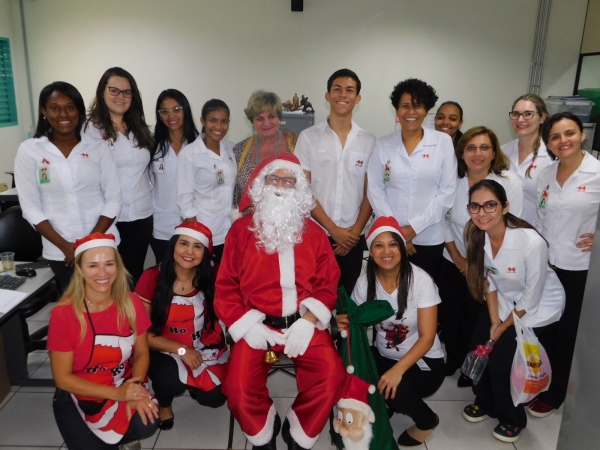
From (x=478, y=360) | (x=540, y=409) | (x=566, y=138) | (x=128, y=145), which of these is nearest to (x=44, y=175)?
(x=128, y=145)

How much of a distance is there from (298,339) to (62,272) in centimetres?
149

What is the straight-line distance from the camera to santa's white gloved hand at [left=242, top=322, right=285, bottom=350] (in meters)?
2.22

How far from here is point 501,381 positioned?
8.08ft

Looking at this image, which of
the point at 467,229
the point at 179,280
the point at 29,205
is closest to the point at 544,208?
the point at 467,229

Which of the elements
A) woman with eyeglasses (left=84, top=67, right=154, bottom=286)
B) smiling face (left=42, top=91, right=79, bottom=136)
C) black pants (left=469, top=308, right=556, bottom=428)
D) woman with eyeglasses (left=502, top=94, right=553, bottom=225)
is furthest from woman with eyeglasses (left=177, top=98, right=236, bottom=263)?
woman with eyeglasses (left=502, top=94, right=553, bottom=225)

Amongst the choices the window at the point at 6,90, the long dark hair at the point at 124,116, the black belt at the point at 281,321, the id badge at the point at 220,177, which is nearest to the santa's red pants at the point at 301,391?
the black belt at the point at 281,321

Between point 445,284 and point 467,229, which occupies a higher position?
point 467,229

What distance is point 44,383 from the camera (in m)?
2.87

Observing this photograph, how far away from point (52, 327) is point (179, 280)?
678 mm

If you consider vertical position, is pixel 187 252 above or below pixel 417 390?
above

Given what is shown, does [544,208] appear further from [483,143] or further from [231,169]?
[231,169]

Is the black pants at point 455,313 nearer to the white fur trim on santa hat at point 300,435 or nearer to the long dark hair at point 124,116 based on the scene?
the white fur trim on santa hat at point 300,435

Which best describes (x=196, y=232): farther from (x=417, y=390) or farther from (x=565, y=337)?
(x=565, y=337)

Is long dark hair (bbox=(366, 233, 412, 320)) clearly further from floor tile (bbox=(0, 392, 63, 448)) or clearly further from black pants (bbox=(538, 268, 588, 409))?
floor tile (bbox=(0, 392, 63, 448))
